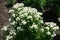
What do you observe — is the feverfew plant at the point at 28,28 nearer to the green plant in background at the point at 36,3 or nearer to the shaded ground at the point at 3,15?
the shaded ground at the point at 3,15

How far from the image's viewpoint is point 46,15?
419 inches

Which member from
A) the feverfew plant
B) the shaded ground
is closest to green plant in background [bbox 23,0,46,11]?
the shaded ground

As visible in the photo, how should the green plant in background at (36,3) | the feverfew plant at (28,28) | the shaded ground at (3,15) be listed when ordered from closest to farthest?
the feverfew plant at (28,28) → the shaded ground at (3,15) → the green plant in background at (36,3)

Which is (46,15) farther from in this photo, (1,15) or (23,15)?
(23,15)

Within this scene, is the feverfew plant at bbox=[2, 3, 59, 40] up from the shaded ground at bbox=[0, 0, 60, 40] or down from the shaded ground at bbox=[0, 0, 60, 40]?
down

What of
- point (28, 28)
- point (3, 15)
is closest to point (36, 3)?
point (3, 15)

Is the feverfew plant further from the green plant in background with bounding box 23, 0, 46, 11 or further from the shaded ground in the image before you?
the green plant in background with bounding box 23, 0, 46, 11

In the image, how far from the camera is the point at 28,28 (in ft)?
20.9

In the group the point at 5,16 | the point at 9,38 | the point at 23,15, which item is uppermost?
the point at 5,16

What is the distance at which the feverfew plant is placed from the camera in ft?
20.8

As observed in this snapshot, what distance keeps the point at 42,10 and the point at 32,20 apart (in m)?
4.41

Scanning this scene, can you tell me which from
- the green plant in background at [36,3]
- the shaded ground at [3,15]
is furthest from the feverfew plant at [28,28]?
the green plant in background at [36,3]

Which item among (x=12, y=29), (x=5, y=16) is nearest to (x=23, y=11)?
(x=12, y=29)

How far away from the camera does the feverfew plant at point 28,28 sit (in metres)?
6.33
